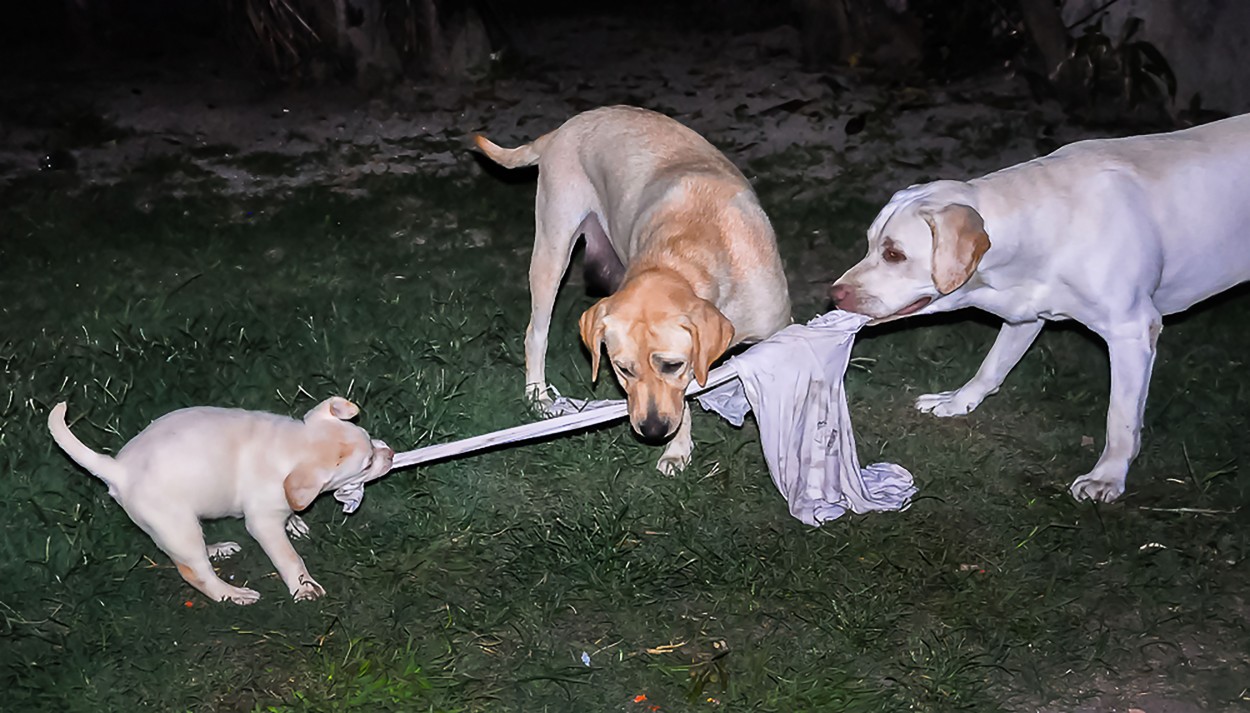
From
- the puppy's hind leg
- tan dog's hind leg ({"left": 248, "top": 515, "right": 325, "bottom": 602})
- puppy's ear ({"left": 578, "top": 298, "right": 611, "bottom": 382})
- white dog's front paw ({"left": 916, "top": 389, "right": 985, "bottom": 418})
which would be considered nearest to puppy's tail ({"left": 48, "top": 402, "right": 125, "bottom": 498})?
the puppy's hind leg

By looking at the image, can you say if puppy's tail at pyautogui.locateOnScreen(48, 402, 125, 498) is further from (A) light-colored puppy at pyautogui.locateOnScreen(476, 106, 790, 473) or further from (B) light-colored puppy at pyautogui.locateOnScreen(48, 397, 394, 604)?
(A) light-colored puppy at pyautogui.locateOnScreen(476, 106, 790, 473)

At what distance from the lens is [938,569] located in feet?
13.6

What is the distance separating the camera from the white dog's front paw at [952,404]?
505 centimetres

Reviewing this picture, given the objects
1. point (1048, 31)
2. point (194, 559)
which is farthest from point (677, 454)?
point (1048, 31)

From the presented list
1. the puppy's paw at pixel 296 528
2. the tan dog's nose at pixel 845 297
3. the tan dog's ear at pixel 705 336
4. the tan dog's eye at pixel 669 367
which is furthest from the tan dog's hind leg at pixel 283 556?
the tan dog's nose at pixel 845 297

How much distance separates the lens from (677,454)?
4.65m

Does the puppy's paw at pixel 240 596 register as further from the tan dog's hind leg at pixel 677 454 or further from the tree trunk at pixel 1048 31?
the tree trunk at pixel 1048 31

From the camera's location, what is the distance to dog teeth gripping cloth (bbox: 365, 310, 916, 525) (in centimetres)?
412

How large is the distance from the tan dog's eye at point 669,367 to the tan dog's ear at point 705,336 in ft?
0.14

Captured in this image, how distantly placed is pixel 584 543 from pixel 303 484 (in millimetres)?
972

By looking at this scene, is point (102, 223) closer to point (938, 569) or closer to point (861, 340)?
point (861, 340)

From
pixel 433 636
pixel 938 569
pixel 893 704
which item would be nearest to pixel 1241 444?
pixel 938 569

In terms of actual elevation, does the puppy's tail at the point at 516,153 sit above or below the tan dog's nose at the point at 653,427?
above

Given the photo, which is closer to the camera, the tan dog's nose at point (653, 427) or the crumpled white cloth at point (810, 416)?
the tan dog's nose at point (653, 427)
